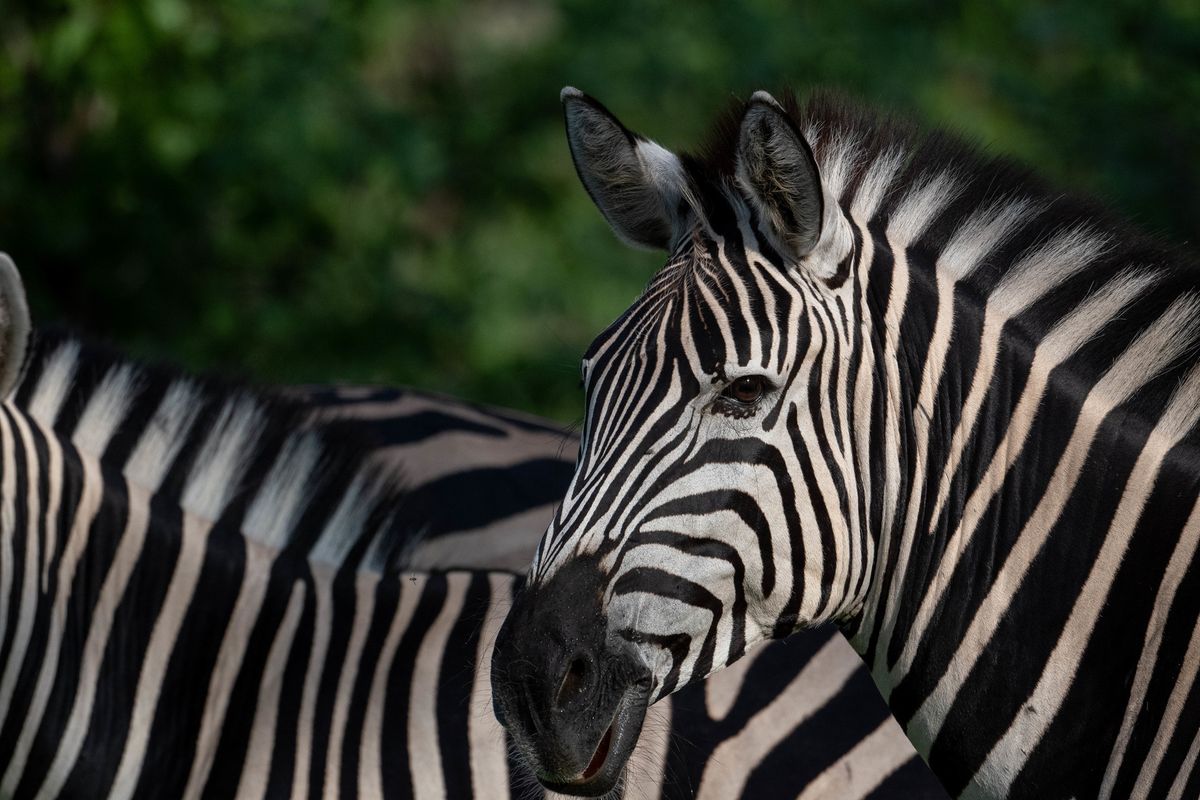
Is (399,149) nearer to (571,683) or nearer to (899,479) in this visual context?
(899,479)

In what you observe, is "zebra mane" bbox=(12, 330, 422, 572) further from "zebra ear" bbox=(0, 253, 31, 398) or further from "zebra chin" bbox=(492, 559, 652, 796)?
"zebra chin" bbox=(492, 559, 652, 796)

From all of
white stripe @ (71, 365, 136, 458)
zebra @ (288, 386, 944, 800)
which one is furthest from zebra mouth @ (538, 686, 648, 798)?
white stripe @ (71, 365, 136, 458)

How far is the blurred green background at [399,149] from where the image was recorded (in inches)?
326

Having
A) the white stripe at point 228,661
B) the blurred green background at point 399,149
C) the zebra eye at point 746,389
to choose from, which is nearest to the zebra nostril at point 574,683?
the zebra eye at point 746,389

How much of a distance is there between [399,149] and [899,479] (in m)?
7.19

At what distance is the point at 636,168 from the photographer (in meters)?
2.79

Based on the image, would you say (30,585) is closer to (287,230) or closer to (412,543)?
(412,543)

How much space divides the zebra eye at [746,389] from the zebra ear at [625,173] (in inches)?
19.0

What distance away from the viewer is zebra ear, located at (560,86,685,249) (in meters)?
2.73

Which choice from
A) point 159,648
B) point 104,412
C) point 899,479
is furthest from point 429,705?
point 899,479

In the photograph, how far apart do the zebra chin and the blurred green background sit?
13.9 ft

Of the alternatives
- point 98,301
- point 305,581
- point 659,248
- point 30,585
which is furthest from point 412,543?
point 98,301

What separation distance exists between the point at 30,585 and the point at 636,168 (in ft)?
6.07

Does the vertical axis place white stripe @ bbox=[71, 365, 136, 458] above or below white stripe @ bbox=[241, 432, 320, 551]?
above
